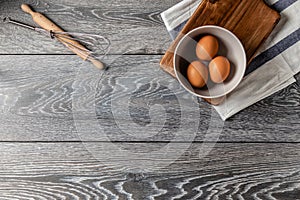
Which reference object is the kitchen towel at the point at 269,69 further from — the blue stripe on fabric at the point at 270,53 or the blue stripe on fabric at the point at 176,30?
the blue stripe on fabric at the point at 176,30

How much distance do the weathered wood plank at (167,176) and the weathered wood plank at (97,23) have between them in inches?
7.4

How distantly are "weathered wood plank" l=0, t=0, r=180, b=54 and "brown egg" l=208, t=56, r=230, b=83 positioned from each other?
12 cm

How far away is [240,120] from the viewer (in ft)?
2.42

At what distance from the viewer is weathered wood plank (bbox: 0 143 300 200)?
735 millimetres

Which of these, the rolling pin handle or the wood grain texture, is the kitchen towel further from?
the rolling pin handle

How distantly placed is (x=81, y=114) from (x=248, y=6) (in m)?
0.37

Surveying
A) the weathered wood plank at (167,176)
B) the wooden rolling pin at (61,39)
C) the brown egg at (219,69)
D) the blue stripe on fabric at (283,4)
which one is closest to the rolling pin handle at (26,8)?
the wooden rolling pin at (61,39)

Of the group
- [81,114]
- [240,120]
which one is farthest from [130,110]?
[240,120]

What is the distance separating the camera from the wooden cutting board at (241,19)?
0.70 m

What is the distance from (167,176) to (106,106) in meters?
0.18

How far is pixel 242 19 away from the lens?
70 centimetres

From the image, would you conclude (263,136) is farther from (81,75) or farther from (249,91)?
(81,75)

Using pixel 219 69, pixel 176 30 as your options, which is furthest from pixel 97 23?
pixel 219 69

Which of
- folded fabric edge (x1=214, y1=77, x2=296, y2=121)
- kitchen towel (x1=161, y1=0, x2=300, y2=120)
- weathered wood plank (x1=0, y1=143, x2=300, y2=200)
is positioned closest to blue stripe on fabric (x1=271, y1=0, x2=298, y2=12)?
kitchen towel (x1=161, y1=0, x2=300, y2=120)
